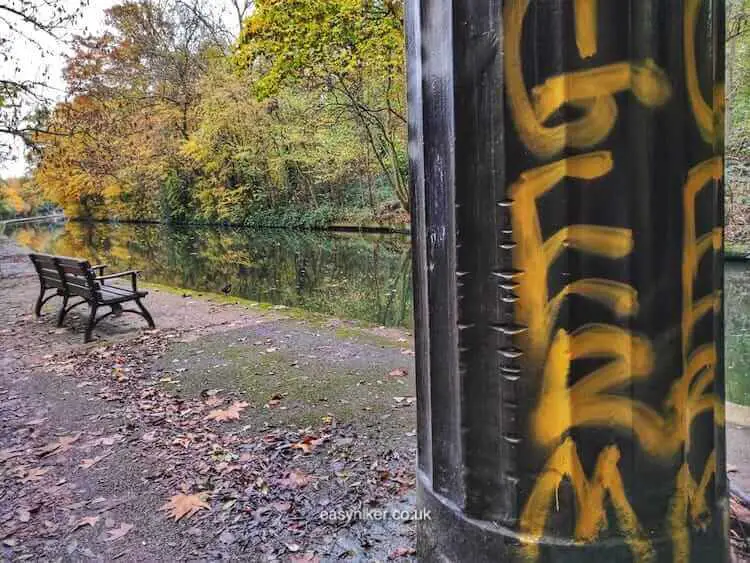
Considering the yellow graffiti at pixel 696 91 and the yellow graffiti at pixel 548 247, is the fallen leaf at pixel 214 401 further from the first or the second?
the yellow graffiti at pixel 696 91

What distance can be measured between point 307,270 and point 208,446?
13283 mm

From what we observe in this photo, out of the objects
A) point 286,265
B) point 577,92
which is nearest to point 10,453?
point 577,92

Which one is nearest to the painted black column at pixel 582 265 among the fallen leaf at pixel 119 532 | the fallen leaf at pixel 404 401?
the fallen leaf at pixel 119 532

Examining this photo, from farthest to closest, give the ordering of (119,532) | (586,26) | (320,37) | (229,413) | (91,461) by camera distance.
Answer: (320,37) → (229,413) → (91,461) → (119,532) → (586,26)

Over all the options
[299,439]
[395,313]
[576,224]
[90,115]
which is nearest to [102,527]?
[299,439]

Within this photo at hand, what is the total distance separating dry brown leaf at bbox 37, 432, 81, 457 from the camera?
4.16 m

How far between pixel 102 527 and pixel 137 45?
32.0m

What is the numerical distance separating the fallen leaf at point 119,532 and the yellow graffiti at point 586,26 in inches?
120

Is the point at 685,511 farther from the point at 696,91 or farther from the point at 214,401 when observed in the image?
the point at 214,401

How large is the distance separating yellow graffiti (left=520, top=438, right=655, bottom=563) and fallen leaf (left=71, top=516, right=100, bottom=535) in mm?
2531

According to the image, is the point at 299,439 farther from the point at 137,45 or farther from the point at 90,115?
the point at 137,45

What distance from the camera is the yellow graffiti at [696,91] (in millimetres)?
1619

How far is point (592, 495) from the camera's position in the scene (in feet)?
5.64

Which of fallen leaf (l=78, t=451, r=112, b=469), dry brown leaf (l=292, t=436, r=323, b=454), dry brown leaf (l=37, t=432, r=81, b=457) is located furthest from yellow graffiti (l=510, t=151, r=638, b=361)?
Answer: dry brown leaf (l=37, t=432, r=81, b=457)
